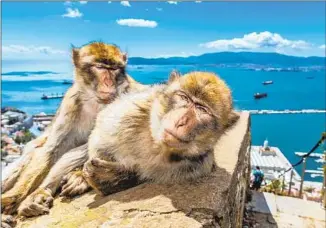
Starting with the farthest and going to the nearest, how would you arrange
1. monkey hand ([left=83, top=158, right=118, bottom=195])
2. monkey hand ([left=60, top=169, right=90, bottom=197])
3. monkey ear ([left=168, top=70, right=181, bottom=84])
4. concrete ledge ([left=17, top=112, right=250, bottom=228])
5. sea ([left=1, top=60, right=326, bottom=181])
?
sea ([left=1, top=60, right=326, bottom=181])
monkey hand ([left=60, top=169, right=90, bottom=197])
monkey ear ([left=168, top=70, right=181, bottom=84])
monkey hand ([left=83, top=158, right=118, bottom=195])
concrete ledge ([left=17, top=112, right=250, bottom=228])

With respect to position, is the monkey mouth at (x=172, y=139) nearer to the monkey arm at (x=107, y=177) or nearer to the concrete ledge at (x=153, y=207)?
the concrete ledge at (x=153, y=207)

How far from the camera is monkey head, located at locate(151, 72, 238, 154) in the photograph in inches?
66.4

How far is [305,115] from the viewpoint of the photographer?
260ft

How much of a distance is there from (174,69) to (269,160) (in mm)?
32121

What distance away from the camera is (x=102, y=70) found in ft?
9.47

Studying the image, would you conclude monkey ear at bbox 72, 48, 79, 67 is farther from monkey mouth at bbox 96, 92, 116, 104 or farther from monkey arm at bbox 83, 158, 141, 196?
monkey arm at bbox 83, 158, 141, 196

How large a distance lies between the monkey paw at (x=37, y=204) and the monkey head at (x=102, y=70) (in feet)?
2.72

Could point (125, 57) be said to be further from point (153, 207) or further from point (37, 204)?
point (153, 207)

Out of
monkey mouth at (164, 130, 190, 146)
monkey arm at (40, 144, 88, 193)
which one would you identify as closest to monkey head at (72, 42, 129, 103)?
monkey arm at (40, 144, 88, 193)

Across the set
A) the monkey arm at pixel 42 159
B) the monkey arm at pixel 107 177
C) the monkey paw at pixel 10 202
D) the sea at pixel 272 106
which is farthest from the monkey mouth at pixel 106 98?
the sea at pixel 272 106

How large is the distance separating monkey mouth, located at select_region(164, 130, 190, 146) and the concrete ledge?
323 mm

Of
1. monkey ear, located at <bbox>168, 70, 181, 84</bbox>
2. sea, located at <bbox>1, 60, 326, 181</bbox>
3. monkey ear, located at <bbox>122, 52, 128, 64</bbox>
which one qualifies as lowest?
sea, located at <bbox>1, 60, 326, 181</bbox>

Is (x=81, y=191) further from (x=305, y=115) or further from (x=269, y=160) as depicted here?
(x=305, y=115)

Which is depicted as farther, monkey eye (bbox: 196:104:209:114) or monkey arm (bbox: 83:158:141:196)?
monkey arm (bbox: 83:158:141:196)
